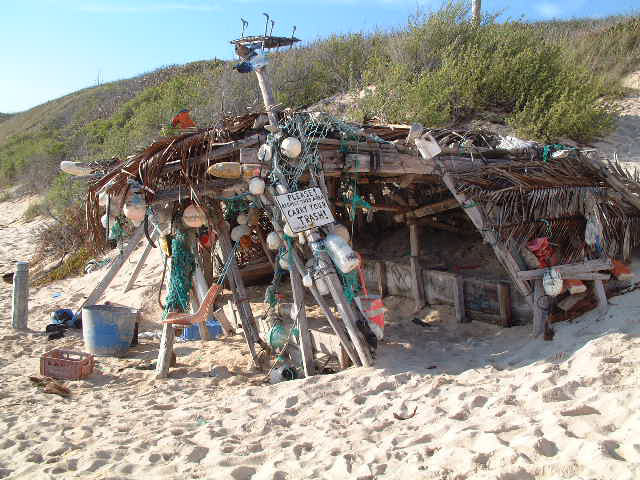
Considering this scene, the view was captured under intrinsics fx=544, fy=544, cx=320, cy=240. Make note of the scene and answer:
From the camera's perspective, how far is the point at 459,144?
6480 millimetres

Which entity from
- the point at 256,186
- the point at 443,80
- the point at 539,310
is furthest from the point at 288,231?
the point at 443,80

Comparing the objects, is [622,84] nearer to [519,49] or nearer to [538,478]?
[519,49]

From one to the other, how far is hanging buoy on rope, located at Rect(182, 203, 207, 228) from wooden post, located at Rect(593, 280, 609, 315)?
431 centimetres

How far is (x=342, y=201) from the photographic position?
24.8ft

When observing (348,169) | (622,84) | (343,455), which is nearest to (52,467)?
(343,455)

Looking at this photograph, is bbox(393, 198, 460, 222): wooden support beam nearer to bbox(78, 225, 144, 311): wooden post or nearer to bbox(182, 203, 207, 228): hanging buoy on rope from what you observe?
bbox(182, 203, 207, 228): hanging buoy on rope

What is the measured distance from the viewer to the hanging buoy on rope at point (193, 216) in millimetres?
5949

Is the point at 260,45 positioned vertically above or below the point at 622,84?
below

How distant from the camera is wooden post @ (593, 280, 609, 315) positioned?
5.68 metres

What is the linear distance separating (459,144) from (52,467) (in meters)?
5.21

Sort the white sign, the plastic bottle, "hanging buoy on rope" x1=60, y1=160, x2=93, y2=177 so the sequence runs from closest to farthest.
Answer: the plastic bottle < the white sign < "hanging buoy on rope" x1=60, y1=160, x2=93, y2=177

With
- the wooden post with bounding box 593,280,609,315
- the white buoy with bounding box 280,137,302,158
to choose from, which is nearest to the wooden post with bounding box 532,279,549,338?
the wooden post with bounding box 593,280,609,315

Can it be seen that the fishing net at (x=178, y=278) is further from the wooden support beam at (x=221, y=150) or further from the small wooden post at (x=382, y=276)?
the small wooden post at (x=382, y=276)

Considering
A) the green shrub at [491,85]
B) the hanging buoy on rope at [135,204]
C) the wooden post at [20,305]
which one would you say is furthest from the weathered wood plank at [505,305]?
the wooden post at [20,305]
